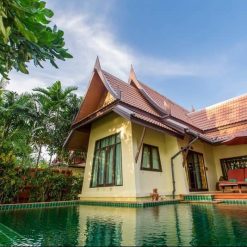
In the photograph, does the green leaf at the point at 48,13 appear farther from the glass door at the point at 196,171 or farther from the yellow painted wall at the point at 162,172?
the glass door at the point at 196,171

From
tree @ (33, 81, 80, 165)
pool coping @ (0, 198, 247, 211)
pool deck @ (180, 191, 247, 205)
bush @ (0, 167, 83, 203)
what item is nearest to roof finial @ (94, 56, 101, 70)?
tree @ (33, 81, 80, 165)

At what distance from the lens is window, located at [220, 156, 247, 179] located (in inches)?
414

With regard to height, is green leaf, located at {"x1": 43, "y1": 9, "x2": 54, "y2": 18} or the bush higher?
green leaf, located at {"x1": 43, "y1": 9, "x2": 54, "y2": 18}

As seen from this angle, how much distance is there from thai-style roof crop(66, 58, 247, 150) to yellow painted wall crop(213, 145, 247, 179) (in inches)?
27.9

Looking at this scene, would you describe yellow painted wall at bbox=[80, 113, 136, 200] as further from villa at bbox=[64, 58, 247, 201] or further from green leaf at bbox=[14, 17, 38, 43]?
green leaf at bbox=[14, 17, 38, 43]

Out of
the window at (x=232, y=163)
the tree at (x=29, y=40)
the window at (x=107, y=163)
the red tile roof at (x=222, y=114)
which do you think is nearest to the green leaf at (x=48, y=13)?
the tree at (x=29, y=40)

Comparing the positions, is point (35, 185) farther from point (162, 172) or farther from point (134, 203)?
point (162, 172)

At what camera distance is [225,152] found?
1108 centimetres

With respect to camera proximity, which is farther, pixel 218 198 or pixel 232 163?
A: pixel 232 163

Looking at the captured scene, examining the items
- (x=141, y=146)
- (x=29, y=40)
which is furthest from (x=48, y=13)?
(x=141, y=146)

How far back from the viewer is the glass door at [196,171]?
388 inches

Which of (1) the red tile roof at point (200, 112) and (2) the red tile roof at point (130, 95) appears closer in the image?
(2) the red tile roof at point (130, 95)

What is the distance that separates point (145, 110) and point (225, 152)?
5183mm

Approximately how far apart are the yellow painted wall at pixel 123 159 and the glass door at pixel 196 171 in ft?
11.4
